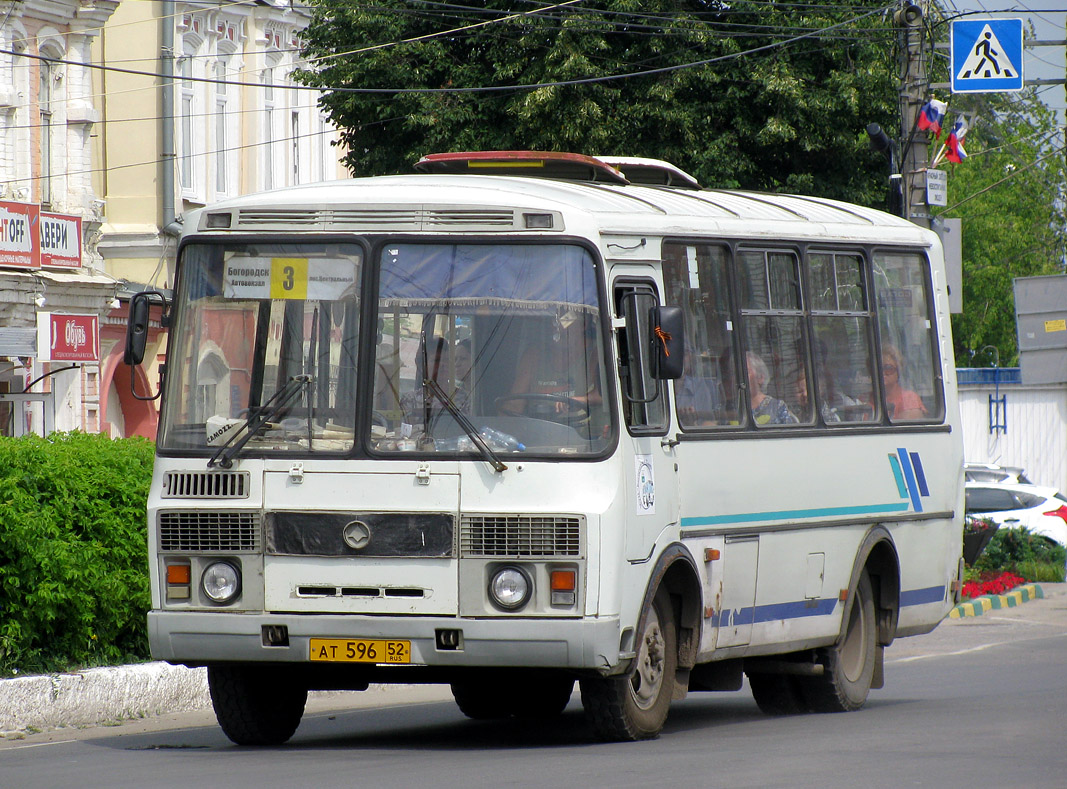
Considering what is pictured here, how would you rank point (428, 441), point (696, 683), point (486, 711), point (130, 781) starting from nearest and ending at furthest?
point (130, 781) → point (428, 441) → point (696, 683) → point (486, 711)

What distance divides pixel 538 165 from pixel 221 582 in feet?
11.1

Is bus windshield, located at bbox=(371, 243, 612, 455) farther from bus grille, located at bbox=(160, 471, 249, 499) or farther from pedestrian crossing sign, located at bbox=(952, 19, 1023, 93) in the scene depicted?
pedestrian crossing sign, located at bbox=(952, 19, 1023, 93)

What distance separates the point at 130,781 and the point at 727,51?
837 inches

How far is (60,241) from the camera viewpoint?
29078 millimetres

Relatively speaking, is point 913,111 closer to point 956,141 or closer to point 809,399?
point 956,141

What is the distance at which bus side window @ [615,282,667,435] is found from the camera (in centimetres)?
950

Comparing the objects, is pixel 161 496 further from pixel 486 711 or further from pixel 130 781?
pixel 486 711

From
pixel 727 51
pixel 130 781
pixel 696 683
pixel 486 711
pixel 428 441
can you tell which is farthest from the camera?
pixel 727 51

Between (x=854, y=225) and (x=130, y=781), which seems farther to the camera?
(x=854, y=225)

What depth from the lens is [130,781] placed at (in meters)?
8.66

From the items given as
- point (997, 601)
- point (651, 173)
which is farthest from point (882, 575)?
point (997, 601)

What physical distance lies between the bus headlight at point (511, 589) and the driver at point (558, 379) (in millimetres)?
747

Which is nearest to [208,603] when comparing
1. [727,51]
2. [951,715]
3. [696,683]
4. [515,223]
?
[515,223]

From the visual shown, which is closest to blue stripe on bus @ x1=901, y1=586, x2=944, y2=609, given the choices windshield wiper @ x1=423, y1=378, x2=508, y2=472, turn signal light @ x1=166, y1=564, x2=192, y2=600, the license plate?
windshield wiper @ x1=423, y1=378, x2=508, y2=472
